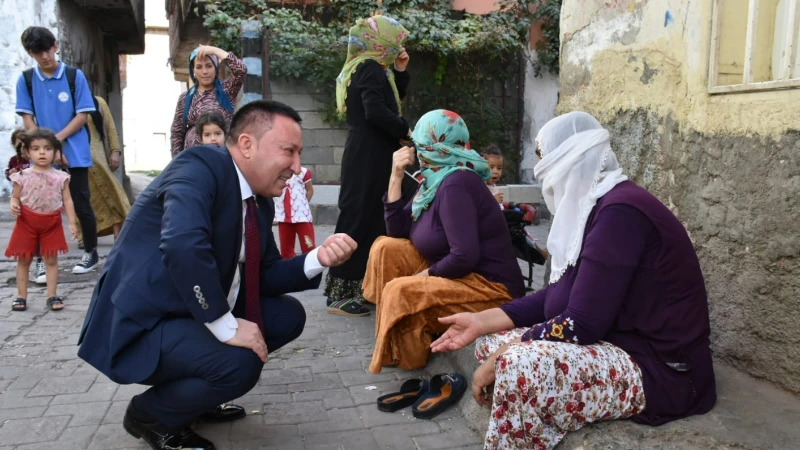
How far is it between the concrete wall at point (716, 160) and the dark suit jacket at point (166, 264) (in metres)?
2.02

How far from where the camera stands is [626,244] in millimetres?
2156

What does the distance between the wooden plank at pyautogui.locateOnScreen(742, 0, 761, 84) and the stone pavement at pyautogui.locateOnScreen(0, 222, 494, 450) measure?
188 cm

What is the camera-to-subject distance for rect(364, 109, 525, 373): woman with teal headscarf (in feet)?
10.4

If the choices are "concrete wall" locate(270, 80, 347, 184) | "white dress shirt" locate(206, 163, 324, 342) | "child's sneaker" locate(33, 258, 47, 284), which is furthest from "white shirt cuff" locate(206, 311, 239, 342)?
"concrete wall" locate(270, 80, 347, 184)

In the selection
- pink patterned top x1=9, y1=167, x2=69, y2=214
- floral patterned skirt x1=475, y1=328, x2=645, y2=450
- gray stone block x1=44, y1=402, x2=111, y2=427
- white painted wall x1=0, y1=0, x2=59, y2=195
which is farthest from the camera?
white painted wall x1=0, y1=0, x2=59, y2=195

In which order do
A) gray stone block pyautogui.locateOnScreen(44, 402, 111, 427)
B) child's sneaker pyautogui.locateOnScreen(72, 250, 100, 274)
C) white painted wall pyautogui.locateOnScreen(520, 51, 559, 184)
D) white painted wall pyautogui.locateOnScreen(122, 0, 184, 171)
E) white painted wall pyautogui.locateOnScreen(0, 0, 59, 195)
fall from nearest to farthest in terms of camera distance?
1. gray stone block pyautogui.locateOnScreen(44, 402, 111, 427)
2. child's sneaker pyautogui.locateOnScreen(72, 250, 100, 274)
3. white painted wall pyautogui.locateOnScreen(0, 0, 59, 195)
4. white painted wall pyautogui.locateOnScreen(520, 51, 559, 184)
5. white painted wall pyautogui.locateOnScreen(122, 0, 184, 171)

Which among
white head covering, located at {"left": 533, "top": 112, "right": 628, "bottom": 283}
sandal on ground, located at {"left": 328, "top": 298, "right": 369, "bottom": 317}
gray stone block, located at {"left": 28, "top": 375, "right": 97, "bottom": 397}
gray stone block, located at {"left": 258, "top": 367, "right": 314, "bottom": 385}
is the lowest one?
gray stone block, located at {"left": 258, "top": 367, "right": 314, "bottom": 385}

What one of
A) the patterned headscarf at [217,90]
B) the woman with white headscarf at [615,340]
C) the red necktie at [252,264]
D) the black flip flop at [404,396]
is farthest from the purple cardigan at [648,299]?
the patterned headscarf at [217,90]

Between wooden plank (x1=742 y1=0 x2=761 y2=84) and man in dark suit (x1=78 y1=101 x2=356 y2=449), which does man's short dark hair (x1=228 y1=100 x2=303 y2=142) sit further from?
wooden plank (x1=742 y1=0 x2=761 y2=84)

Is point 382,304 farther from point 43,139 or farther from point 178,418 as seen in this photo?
point 43,139

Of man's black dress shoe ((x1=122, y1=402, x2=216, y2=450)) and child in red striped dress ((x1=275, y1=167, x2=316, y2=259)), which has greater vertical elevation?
child in red striped dress ((x1=275, y1=167, x2=316, y2=259))

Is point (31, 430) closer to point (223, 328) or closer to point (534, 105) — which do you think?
point (223, 328)

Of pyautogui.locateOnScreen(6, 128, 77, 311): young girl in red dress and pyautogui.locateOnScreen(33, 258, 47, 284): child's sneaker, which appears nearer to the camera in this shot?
pyautogui.locateOnScreen(6, 128, 77, 311): young girl in red dress

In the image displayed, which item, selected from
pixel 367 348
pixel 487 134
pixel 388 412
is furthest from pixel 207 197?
pixel 487 134
